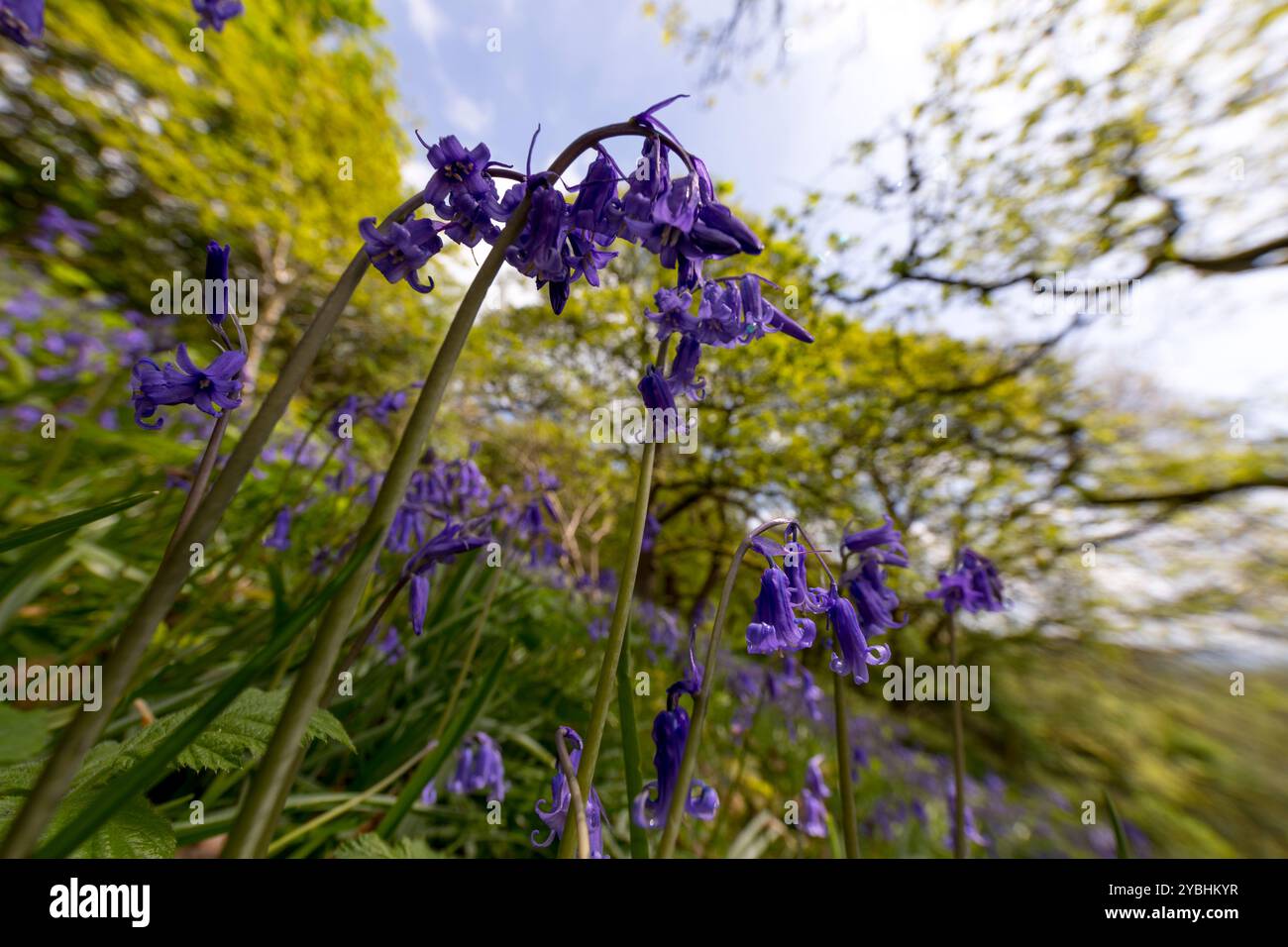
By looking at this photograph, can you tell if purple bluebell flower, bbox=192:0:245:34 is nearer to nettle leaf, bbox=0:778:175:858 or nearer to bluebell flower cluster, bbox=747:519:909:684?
nettle leaf, bbox=0:778:175:858

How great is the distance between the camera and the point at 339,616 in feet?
1.99

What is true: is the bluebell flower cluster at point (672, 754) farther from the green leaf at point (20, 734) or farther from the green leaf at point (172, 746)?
the green leaf at point (20, 734)

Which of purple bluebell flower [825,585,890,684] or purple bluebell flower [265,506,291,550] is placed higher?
purple bluebell flower [265,506,291,550]

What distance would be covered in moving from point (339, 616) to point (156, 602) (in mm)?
256

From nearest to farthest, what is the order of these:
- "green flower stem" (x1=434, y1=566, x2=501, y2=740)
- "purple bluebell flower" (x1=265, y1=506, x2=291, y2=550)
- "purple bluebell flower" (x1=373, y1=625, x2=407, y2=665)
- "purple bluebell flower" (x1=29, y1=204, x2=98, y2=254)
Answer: "green flower stem" (x1=434, y1=566, x2=501, y2=740)
"purple bluebell flower" (x1=373, y1=625, x2=407, y2=665)
"purple bluebell flower" (x1=265, y1=506, x2=291, y2=550)
"purple bluebell flower" (x1=29, y1=204, x2=98, y2=254)

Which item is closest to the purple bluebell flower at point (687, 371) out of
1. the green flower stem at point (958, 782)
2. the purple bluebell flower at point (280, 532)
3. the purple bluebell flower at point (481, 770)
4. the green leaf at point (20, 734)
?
the green flower stem at point (958, 782)

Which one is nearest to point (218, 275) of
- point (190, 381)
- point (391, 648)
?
point (190, 381)

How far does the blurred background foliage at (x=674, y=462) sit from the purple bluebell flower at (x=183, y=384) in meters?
1.07

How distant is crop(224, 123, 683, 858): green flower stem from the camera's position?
533mm

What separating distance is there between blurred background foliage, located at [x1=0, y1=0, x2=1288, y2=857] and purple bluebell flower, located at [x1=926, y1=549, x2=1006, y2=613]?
3.12ft

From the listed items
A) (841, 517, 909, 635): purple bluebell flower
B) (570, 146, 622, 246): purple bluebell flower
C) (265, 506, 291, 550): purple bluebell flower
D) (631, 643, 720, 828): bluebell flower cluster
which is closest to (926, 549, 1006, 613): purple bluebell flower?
(841, 517, 909, 635): purple bluebell flower

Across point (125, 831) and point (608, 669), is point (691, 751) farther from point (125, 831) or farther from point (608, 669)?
point (125, 831)

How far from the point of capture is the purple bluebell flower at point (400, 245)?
0.86 metres
